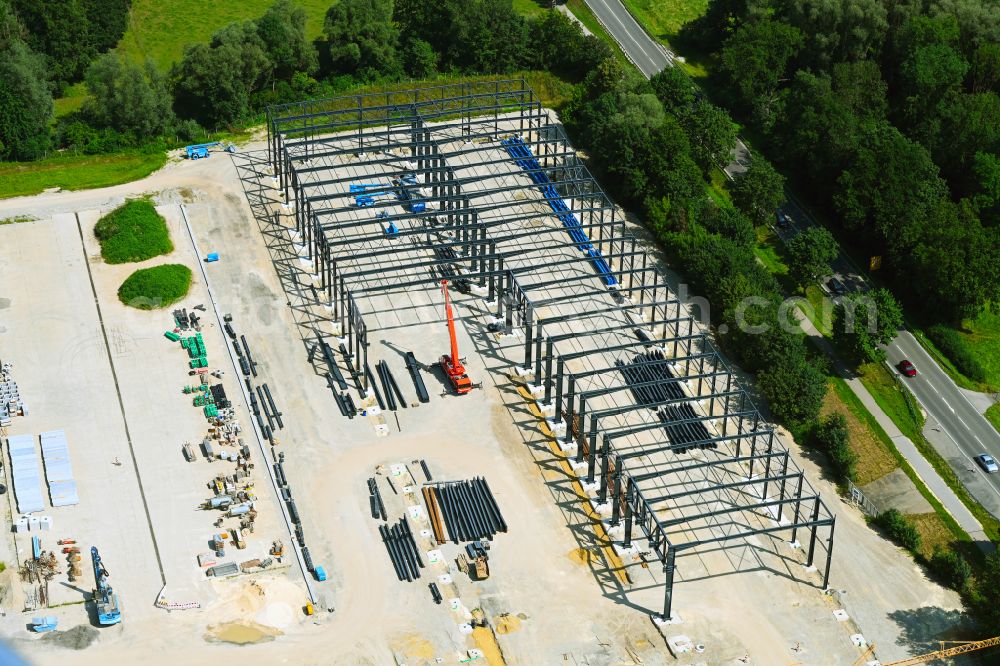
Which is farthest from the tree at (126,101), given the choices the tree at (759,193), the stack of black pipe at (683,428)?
the stack of black pipe at (683,428)

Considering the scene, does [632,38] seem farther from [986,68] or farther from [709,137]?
[986,68]

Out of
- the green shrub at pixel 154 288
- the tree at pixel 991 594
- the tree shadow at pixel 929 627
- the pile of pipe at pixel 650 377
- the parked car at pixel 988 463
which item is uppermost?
the green shrub at pixel 154 288

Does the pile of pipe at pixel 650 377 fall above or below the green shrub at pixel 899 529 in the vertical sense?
above

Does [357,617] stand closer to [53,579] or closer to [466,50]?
[53,579]

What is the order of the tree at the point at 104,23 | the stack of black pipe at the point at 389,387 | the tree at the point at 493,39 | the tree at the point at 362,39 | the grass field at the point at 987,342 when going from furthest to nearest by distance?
the tree at the point at 104,23
the tree at the point at 493,39
the tree at the point at 362,39
the grass field at the point at 987,342
the stack of black pipe at the point at 389,387

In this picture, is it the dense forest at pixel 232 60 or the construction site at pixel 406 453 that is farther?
the dense forest at pixel 232 60

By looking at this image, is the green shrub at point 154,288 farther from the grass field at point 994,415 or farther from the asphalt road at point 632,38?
the grass field at point 994,415

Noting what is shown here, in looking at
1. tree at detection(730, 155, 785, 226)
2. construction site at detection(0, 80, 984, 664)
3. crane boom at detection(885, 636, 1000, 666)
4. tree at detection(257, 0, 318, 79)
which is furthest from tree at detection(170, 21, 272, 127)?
crane boom at detection(885, 636, 1000, 666)

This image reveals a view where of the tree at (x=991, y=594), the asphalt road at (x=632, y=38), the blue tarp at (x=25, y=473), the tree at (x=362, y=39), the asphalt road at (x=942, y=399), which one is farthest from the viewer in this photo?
the asphalt road at (x=632, y=38)
